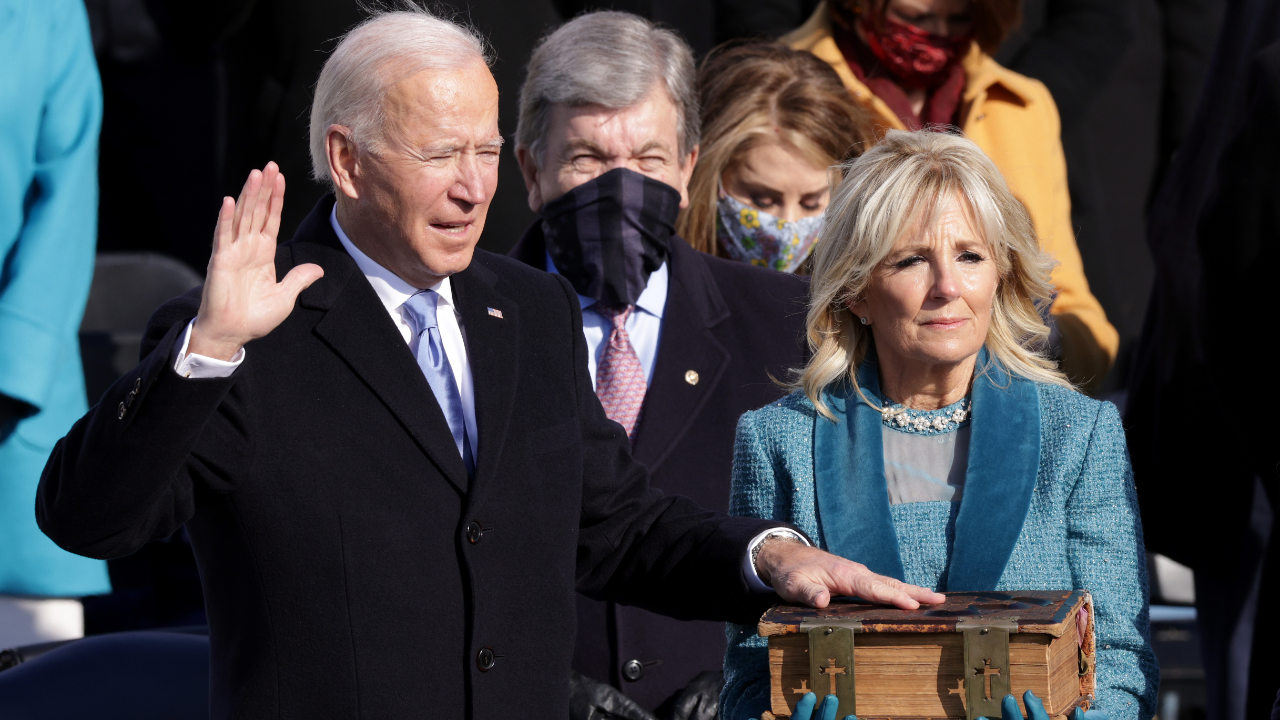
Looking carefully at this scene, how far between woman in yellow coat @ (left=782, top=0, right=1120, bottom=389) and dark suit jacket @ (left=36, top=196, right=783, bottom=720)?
2.15 meters

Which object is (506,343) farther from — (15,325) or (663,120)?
(15,325)

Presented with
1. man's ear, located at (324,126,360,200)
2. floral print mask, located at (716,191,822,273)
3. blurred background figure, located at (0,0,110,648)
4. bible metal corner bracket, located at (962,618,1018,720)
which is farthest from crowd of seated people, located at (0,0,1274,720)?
blurred background figure, located at (0,0,110,648)

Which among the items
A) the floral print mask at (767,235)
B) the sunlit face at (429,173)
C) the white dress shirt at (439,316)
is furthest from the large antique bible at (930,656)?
the floral print mask at (767,235)

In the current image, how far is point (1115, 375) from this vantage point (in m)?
5.30

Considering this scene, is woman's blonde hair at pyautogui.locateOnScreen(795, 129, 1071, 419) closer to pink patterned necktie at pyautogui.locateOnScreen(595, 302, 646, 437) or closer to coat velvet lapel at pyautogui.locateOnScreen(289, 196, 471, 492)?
pink patterned necktie at pyautogui.locateOnScreen(595, 302, 646, 437)

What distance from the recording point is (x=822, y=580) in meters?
2.29

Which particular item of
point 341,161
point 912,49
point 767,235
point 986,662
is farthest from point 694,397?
point 912,49

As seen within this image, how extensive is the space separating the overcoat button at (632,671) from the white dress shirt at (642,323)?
605 millimetres

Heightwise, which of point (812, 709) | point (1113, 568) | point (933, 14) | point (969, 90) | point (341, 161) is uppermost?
point (933, 14)

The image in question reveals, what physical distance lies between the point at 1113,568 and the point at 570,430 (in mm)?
921

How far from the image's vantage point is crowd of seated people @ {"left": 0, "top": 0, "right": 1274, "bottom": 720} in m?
2.12

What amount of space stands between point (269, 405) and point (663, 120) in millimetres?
1453

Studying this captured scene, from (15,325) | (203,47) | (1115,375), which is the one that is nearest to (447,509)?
(15,325)

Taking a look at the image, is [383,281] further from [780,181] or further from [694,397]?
[780,181]
